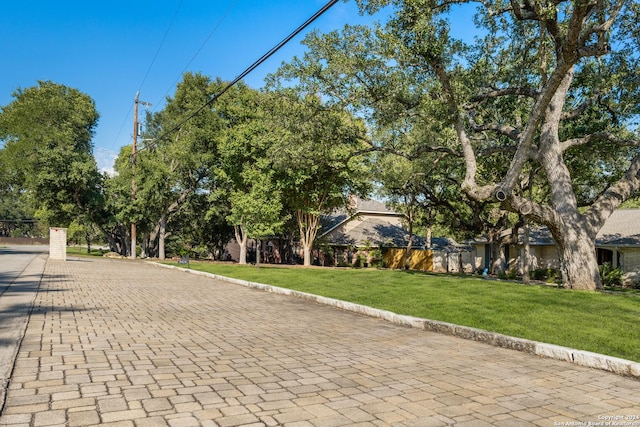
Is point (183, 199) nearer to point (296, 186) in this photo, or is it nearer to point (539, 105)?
point (296, 186)

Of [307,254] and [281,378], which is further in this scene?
[307,254]

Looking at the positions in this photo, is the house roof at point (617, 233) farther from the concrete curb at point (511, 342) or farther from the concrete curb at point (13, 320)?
the concrete curb at point (13, 320)

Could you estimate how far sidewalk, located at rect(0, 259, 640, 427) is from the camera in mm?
4102

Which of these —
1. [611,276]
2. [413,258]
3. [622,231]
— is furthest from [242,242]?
[622,231]

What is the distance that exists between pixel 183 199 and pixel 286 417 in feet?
126

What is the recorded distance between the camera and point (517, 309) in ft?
31.8

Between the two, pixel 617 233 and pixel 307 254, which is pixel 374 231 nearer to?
pixel 307 254

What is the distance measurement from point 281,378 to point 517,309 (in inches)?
247

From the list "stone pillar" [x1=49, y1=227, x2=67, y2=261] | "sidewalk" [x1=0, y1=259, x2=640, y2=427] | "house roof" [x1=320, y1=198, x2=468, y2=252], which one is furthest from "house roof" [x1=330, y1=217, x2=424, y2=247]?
"sidewalk" [x1=0, y1=259, x2=640, y2=427]

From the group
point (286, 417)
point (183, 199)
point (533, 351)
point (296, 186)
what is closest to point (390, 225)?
point (296, 186)

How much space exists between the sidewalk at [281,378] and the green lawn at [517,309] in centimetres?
109

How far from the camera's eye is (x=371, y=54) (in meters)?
Answer: 16.3

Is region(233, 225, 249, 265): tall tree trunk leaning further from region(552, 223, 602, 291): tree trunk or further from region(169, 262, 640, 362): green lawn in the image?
region(552, 223, 602, 291): tree trunk

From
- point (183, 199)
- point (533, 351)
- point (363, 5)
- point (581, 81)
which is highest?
point (363, 5)
